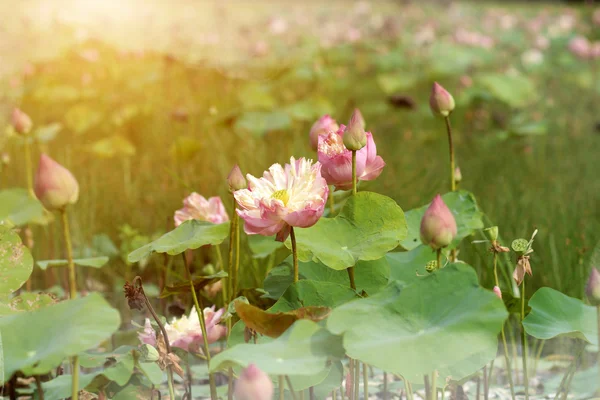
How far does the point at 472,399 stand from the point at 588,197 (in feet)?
4.33

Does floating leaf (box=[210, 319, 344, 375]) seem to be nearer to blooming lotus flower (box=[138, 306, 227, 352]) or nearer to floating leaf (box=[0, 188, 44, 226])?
blooming lotus flower (box=[138, 306, 227, 352])

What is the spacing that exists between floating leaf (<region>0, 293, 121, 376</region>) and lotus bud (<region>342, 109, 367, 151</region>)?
1.03 ft

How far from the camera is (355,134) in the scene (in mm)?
817

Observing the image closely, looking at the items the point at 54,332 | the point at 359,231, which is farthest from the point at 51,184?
the point at 359,231

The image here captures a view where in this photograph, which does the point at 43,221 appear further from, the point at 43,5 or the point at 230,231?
the point at 43,5

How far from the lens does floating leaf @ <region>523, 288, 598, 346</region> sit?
860 millimetres

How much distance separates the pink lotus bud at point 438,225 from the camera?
718mm

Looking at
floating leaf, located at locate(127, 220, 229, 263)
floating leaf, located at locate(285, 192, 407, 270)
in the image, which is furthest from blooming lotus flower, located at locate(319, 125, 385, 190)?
floating leaf, located at locate(127, 220, 229, 263)

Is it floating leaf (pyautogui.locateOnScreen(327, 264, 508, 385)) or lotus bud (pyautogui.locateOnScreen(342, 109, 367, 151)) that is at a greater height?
lotus bud (pyautogui.locateOnScreen(342, 109, 367, 151))

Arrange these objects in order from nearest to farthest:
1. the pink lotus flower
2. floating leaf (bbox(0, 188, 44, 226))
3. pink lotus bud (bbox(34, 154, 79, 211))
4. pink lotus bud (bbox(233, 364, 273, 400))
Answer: pink lotus bud (bbox(233, 364, 273, 400)) < pink lotus bud (bbox(34, 154, 79, 211)) < the pink lotus flower < floating leaf (bbox(0, 188, 44, 226))

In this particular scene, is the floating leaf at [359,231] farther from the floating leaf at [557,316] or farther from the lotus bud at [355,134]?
the floating leaf at [557,316]

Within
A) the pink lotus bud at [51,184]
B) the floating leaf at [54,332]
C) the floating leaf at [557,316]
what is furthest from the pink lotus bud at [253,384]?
the floating leaf at [557,316]

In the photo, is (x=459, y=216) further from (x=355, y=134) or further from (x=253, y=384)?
(x=253, y=384)

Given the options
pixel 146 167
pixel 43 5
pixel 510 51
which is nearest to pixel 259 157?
pixel 146 167
